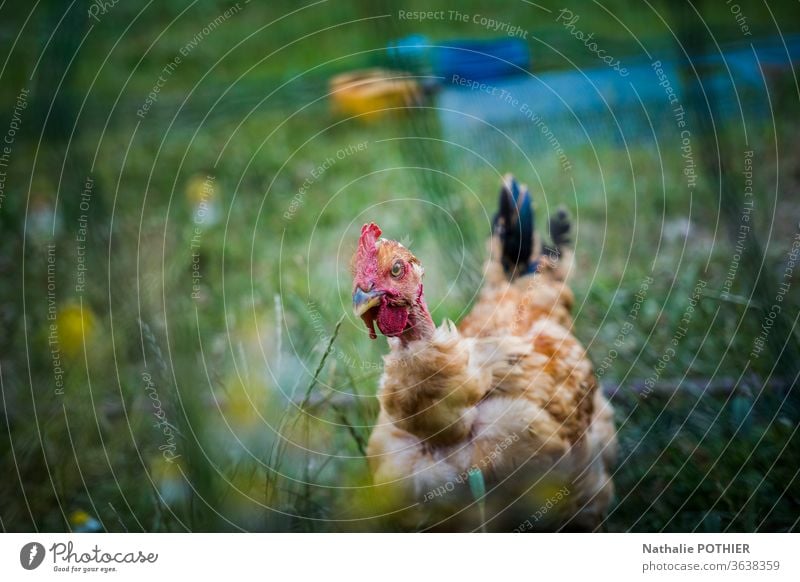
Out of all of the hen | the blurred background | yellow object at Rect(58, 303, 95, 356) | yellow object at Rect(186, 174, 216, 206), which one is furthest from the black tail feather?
yellow object at Rect(58, 303, 95, 356)

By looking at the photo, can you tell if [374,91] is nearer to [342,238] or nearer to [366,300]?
[342,238]

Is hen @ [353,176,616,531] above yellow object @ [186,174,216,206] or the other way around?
the other way around

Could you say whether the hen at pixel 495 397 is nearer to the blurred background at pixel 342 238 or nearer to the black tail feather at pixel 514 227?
the black tail feather at pixel 514 227

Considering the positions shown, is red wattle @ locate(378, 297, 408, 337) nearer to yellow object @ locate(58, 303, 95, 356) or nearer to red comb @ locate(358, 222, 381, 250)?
red comb @ locate(358, 222, 381, 250)

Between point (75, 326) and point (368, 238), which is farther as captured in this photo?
point (75, 326)

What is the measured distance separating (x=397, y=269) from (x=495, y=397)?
0.35 m

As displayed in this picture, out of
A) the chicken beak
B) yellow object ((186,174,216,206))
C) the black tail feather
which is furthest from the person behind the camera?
yellow object ((186,174,216,206))

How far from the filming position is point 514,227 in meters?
1.83

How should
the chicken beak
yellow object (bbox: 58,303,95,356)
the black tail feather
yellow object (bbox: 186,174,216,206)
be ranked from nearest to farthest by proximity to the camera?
the chicken beak < the black tail feather < yellow object (bbox: 58,303,95,356) < yellow object (bbox: 186,174,216,206)

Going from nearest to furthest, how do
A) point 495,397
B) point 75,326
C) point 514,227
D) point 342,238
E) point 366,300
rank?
1. point 366,300
2. point 495,397
3. point 514,227
4. point 75,326
5. point 342,238

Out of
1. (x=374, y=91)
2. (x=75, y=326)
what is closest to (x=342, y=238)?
(x=374, y=91)

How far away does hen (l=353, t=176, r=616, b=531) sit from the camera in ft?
4.96

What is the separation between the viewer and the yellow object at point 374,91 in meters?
2.03
